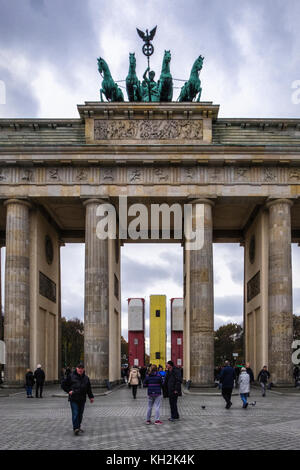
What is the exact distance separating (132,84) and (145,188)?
742 centimetres

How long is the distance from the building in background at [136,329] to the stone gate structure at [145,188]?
33.3 ft

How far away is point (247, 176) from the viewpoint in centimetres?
3903

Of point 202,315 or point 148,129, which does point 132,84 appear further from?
point 202,315

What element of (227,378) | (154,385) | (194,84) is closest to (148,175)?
(194,84)

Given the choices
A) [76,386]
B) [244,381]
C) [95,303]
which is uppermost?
[95,303]

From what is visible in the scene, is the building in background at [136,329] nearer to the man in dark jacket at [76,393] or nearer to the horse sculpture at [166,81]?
the horse sculpture at [166,81]

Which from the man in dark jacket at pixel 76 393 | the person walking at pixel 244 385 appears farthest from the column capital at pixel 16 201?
the man in dark jacket at pixel 76 393

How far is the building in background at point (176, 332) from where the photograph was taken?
169ft

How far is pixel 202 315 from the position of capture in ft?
123

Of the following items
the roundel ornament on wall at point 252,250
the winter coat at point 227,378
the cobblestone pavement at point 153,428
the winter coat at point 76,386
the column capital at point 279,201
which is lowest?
the cobblestone pavement at point 153,428
